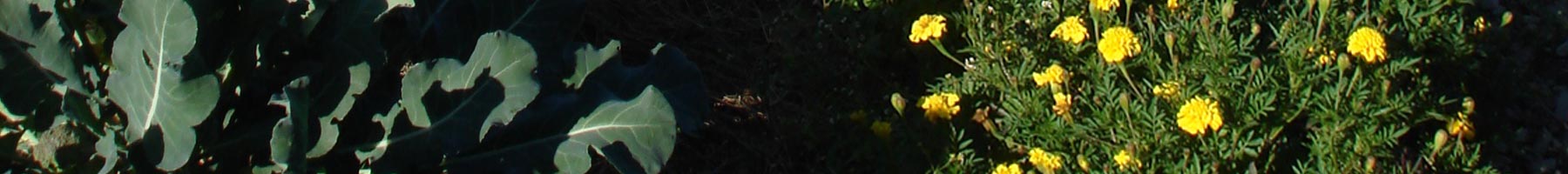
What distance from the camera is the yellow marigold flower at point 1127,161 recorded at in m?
2.91

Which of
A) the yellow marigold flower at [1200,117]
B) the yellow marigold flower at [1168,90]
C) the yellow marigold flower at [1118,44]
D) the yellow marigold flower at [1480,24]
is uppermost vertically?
the yellow marigold flower at [1118,44]

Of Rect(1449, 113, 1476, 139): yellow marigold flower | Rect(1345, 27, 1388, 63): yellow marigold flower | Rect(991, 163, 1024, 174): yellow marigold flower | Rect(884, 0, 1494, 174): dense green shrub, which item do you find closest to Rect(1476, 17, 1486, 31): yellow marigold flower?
Rect(884, 0, 1494, 174): dense green shrub

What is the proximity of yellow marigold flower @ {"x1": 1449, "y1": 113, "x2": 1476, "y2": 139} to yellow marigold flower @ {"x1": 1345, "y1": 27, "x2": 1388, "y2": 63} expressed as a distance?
185 millimetres

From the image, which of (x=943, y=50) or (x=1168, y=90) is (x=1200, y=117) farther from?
(x=943, y=50)

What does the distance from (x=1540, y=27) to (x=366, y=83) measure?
2.89 meters

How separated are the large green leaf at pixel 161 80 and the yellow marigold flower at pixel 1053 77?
1399mm

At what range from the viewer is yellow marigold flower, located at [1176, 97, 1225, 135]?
111 inches

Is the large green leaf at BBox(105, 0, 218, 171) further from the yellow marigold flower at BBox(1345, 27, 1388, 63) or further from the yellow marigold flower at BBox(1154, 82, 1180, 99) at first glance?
the yellow marigold flower at BBox(1345, 27, 1388, 63)

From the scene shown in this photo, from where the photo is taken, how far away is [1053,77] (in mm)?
3051

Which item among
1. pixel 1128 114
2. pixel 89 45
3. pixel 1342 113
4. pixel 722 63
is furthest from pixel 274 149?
pixel 722 63

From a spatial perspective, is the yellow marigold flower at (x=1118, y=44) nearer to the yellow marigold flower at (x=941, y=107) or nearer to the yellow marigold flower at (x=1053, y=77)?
the yellow marigold flower at (x=1053, y=77)

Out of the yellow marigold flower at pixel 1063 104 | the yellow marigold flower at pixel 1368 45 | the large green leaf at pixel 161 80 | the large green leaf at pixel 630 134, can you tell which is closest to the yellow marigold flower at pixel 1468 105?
the yellow marigold flower at pixel 1368 45

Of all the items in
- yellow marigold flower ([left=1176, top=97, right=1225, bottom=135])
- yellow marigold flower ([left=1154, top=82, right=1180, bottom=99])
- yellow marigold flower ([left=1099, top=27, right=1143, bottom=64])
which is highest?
yellow marigold flower ([left=1099, top=27, right=1143, bottom=64])

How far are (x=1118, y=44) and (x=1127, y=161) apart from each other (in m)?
0.19
